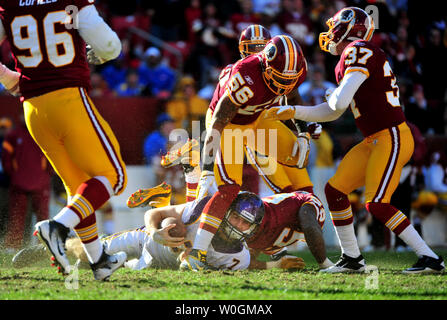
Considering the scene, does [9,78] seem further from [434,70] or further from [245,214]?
[434,70]

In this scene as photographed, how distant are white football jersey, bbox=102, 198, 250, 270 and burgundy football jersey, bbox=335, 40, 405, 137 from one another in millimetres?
1463

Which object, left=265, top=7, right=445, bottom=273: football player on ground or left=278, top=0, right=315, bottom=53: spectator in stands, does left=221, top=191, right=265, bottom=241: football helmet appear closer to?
left=265, top=7, right=445, bottom=273: football player on ground

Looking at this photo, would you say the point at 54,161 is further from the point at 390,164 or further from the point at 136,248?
the point at 390,164

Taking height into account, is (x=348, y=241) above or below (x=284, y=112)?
below

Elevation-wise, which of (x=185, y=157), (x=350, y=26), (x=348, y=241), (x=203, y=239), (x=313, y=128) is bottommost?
(x=348, y=241)

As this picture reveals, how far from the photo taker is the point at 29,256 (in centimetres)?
581

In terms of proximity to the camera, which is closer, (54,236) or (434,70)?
(54,236)

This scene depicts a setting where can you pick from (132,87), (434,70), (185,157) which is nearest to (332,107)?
(185,157)

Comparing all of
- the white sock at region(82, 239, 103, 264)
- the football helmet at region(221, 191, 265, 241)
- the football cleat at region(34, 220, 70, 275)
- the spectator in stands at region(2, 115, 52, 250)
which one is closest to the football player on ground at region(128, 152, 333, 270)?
the football helmet at region(221, 191, 265, 241)

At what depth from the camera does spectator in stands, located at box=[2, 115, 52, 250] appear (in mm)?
9148

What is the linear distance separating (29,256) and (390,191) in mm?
3012

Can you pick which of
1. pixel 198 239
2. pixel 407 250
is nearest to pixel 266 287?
pixel 198 239

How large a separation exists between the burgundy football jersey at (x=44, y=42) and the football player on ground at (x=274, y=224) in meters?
1.52

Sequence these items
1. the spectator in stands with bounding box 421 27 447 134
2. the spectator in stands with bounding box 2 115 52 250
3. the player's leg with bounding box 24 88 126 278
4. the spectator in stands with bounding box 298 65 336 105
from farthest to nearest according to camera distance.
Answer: the spectator in stands with bounding box 421 27 447 134, the spectator in stands with bounding box 298 65 336 105, the spectator in stands with bounding box 2 115 52 250, the player's leg with bounding box 24 88 126 278
